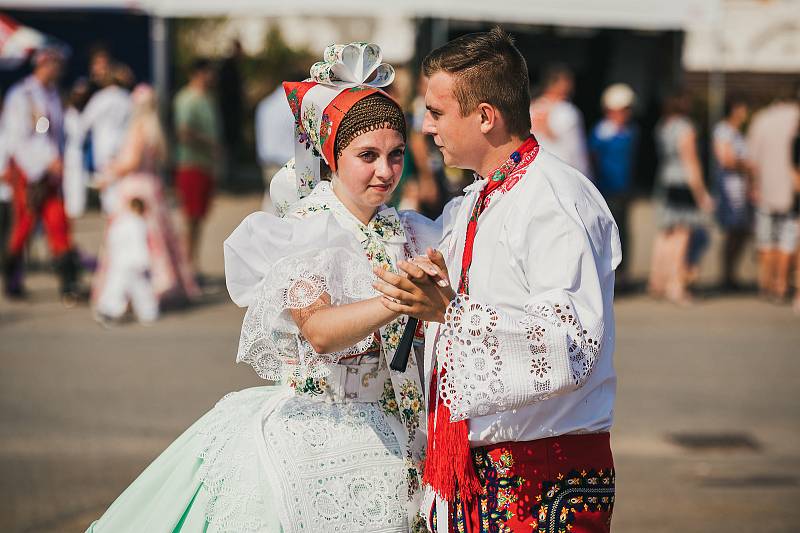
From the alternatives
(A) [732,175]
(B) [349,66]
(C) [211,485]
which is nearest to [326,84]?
(B) [349,66]

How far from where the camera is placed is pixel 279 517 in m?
2.85

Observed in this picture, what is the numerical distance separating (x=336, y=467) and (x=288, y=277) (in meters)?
0.51

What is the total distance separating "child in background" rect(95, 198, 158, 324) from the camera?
951 centimetres

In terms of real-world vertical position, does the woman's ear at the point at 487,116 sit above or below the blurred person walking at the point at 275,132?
above

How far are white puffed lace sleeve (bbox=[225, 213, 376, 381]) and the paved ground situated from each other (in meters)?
2.52

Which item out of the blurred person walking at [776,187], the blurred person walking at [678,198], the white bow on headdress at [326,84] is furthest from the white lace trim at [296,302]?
the blurred person walking at [776,187]

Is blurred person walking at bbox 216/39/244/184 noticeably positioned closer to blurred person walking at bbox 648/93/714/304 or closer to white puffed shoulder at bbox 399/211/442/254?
blurred person walking at bbox 648/93/714/304

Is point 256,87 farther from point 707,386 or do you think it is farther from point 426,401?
point 426,401

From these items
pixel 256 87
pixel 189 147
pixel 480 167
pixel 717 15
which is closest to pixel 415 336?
pixel 480 167

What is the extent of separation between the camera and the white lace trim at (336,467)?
2861 millimetres

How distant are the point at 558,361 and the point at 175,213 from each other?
1539 centimetres

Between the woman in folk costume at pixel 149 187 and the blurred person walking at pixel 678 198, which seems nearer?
the woman in folk costume at pixel 149 187

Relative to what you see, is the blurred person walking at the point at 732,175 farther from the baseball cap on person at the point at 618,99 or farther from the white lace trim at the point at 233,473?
the white lace trim at the point at 233,473

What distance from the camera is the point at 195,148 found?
435 inches
